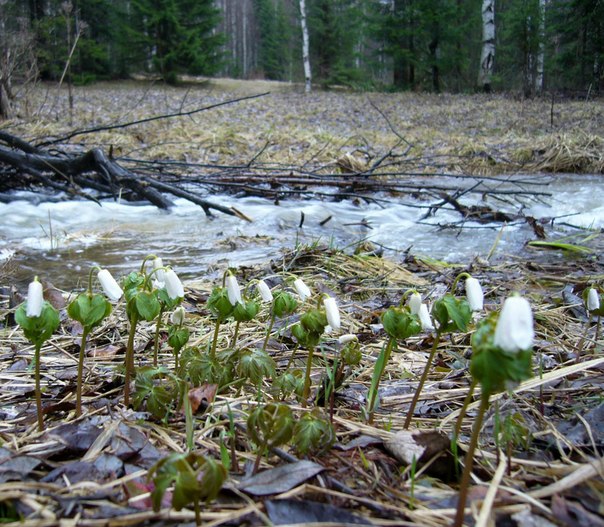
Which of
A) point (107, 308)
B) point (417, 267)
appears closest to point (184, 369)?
point (107, 308)

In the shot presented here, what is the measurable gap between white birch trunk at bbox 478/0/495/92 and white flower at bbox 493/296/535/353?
22.7 m

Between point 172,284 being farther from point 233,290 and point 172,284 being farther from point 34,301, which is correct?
point 34,301

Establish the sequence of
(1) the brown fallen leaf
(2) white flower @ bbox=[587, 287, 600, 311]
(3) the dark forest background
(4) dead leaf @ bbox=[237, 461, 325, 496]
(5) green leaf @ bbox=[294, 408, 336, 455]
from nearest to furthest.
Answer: (4) dead leaf @ bbox=[237, 461, 325, 496]
(5) green leaf @ bbox=[294, 408, 336, 455]
(2) white flower @ bbox=[587, 287, 600, 311]
(1) the brown fallen leaf
(3) the dark forest background

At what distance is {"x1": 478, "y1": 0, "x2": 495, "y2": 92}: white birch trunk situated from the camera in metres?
20.4

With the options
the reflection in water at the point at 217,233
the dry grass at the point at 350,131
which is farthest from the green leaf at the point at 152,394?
the dry grass at the point at 350,131

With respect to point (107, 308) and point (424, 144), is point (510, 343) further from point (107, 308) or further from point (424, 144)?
point (424, 144)

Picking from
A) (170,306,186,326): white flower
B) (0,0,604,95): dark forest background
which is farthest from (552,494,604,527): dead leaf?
(0,0,604,95): dark forest background

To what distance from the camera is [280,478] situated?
1.16m

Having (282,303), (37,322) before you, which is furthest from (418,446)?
(37,322)

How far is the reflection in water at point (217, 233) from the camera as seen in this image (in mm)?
4289

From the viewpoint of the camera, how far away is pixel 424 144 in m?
11.7

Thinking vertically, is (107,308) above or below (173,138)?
below

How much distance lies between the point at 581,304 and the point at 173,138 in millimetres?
9743

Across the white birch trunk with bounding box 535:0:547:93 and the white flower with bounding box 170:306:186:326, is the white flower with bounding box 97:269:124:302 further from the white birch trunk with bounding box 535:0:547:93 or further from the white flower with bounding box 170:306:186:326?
the white birch trunk with bounding box 535:0:547:93
